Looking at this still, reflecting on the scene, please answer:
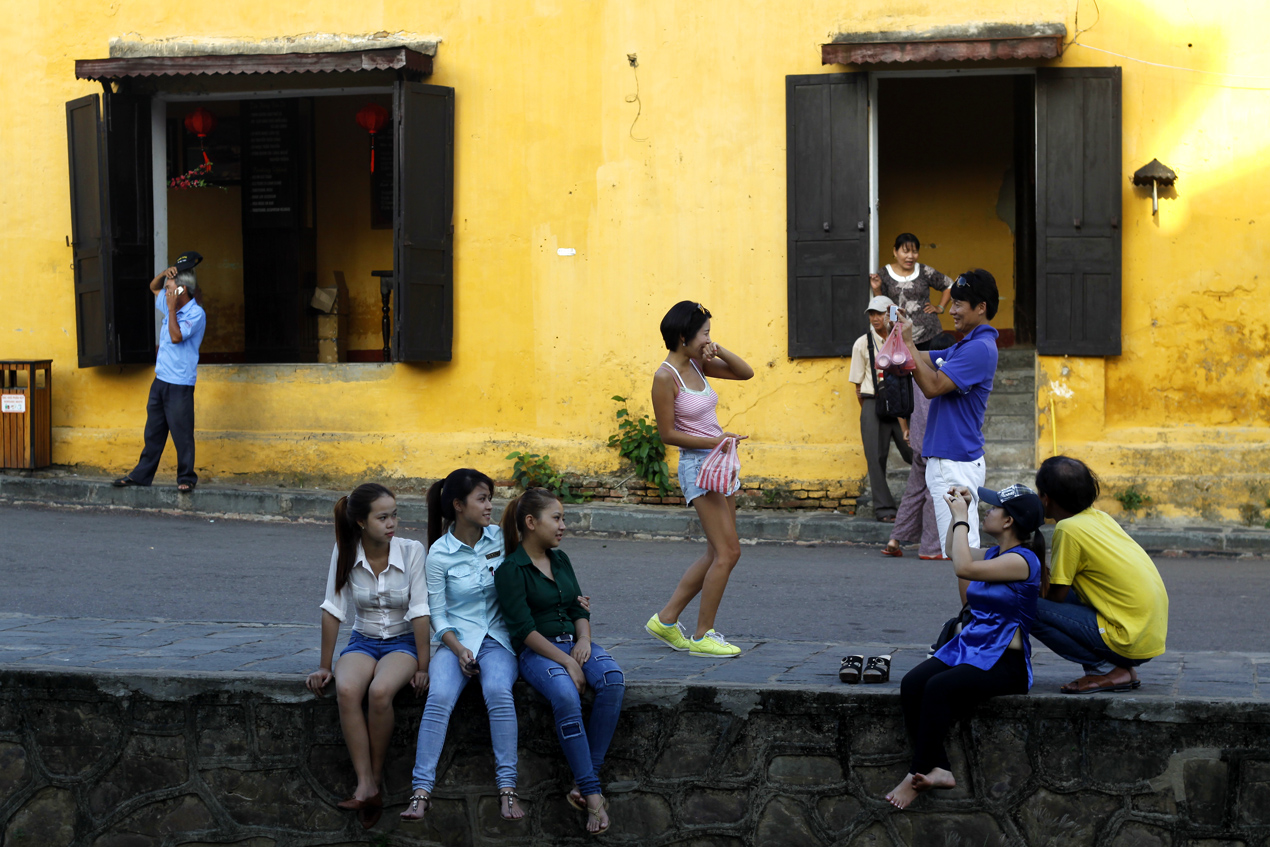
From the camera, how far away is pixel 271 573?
8.80m

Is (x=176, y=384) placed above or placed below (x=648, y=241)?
below

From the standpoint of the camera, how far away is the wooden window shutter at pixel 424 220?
37.3 feet

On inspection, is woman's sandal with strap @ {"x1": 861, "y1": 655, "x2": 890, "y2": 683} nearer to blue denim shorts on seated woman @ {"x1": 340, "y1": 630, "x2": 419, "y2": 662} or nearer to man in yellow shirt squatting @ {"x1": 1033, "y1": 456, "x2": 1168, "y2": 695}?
man in yellow shirt squatting @ {"x1": 1033, "y1": 456, "x2": 1168, "y2": 695}

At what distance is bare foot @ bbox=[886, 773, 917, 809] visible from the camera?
4805 mm

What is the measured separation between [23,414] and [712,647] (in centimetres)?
817

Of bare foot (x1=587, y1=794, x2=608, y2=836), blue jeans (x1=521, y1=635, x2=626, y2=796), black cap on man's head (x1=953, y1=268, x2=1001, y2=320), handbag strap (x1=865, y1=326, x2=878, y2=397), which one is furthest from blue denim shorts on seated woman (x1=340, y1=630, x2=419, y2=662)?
handbag strap (x1=865, y1=326, x2=878, y2=397)

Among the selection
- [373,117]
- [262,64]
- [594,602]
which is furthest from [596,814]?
[373,117]

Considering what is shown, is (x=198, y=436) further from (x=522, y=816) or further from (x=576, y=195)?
(x=522, y=816)

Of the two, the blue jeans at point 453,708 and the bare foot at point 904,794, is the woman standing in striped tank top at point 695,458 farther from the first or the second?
the bare foot at point 904,794

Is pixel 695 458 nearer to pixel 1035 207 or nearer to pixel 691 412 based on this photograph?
pixel 691 412

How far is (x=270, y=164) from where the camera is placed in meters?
14.9

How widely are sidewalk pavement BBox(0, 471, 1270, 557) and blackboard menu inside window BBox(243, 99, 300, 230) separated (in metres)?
3.97

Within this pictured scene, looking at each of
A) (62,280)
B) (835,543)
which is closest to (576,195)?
(835,543)

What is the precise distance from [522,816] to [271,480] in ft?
24.6
